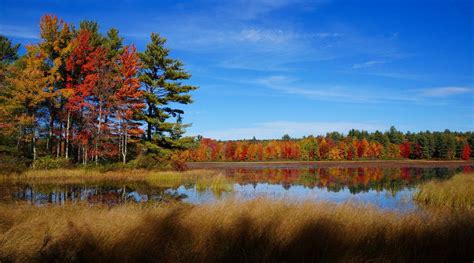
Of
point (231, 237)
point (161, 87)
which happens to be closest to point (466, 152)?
point (161, 87)

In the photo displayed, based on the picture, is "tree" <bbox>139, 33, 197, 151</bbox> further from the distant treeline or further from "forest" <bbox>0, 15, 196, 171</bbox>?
the distant treeline

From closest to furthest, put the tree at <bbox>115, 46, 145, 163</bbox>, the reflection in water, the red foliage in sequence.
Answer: the reflection in water < the tree at <bbox>115, 46, 145, 163</bbox> < the red foliage

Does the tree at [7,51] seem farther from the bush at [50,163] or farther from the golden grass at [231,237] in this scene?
the golden grass at [231,237]

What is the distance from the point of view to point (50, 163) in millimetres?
31828

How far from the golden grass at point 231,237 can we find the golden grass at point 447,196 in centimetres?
750

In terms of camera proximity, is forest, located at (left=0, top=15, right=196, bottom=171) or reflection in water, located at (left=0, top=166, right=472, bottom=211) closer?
reflection in water, located at (left=0, top=166, right=472, bottom=211)

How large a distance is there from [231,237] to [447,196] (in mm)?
12930

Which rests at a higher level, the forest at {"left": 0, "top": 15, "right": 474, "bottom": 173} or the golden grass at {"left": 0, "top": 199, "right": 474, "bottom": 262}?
the forest at {"left": 0, "top": 15, "right": 474, "bottom": 173}

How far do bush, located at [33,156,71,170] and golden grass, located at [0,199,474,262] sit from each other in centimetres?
2521

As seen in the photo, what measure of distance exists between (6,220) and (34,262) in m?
2.88

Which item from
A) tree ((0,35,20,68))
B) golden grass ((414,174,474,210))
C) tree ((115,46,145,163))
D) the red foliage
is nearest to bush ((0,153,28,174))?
tree ((115,46,145,163))

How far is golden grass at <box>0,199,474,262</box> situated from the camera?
617 cm

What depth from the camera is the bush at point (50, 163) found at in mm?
31312

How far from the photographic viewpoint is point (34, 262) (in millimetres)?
5680
